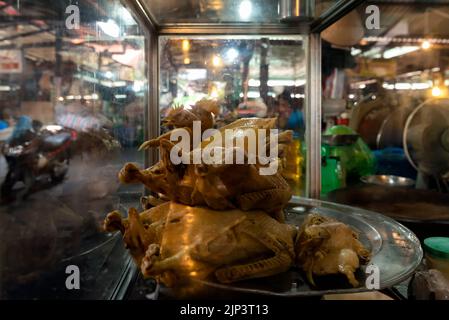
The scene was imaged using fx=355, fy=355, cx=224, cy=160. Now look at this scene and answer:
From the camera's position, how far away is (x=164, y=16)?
207 cm

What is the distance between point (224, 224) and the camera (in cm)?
101

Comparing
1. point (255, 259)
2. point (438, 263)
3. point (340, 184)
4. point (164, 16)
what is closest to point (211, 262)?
point (255, 259)

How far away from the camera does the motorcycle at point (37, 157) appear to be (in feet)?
2.75

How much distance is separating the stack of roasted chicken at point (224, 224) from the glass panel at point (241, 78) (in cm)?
111

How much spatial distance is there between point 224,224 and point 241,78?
5.01 feet

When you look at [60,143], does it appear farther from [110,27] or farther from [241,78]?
[241,78]

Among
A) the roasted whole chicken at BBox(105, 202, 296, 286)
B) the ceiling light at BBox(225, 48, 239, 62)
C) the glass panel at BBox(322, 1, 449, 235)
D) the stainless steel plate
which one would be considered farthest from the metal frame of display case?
the roasted whole chicken at BBox(105, 202, 296, 286)

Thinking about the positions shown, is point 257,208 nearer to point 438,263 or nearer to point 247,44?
point 438,263

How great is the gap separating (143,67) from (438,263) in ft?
5.79

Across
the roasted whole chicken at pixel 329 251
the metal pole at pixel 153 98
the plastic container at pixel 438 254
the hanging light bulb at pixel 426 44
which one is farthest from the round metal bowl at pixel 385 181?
the hanging light bulb at pixel 426 44

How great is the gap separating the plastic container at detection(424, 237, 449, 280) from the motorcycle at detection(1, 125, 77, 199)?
1396mm

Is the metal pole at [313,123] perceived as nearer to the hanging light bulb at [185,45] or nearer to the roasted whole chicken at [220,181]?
the hanging light bulb at [185,45]

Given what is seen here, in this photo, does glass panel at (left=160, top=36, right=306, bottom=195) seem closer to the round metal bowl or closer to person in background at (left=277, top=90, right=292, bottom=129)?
person in background at (left=277, top=90, right=292, bottom=129)

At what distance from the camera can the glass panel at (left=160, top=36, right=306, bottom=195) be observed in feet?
7.48
